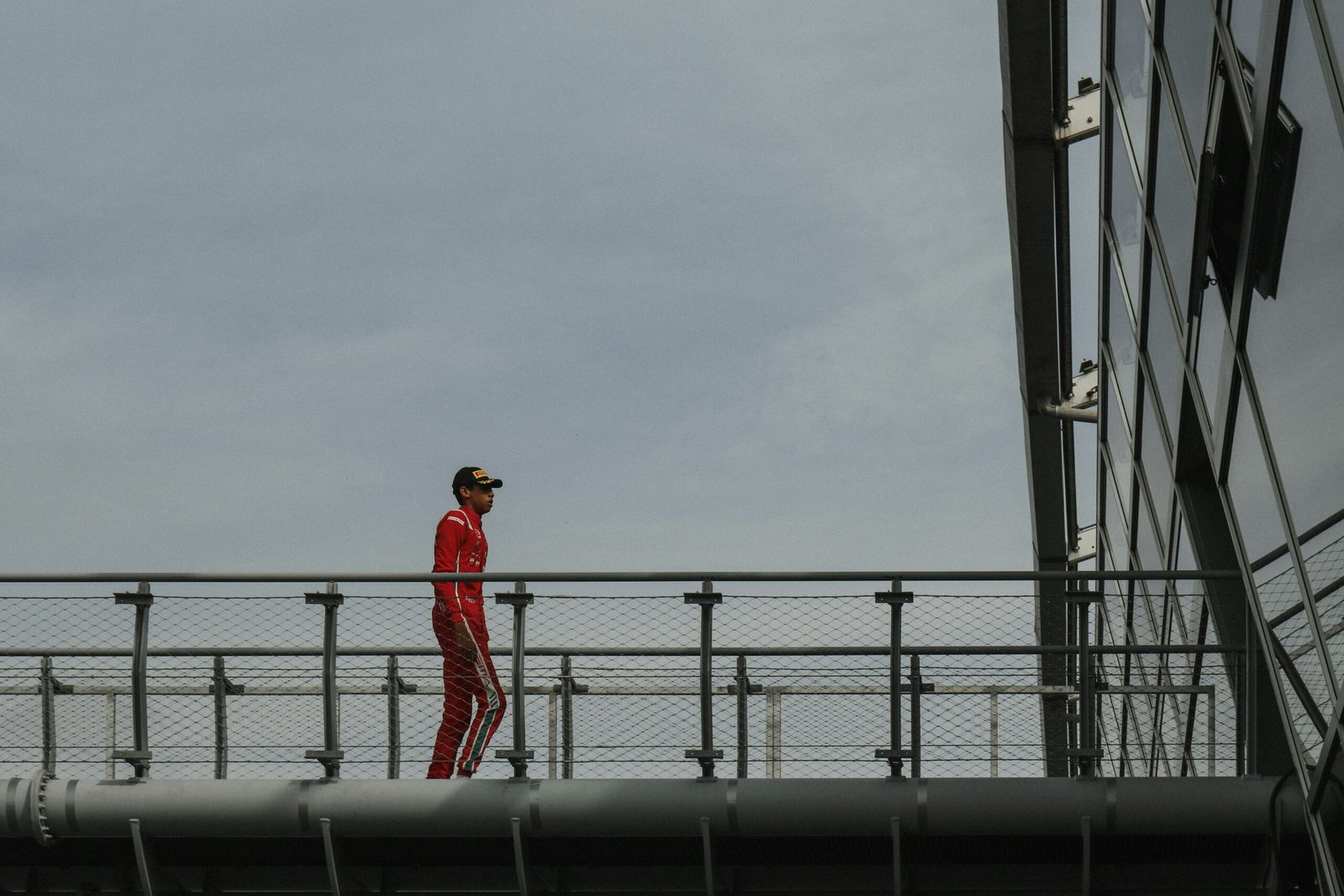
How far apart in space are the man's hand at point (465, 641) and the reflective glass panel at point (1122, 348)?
5663 millimetres

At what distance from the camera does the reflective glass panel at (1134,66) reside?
38.8ft

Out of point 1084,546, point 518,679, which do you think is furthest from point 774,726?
point 1084,546

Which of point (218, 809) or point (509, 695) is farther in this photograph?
point (509, 695)

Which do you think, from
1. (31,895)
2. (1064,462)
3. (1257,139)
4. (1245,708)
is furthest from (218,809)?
(1064,462)

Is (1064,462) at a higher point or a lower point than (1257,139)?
higher

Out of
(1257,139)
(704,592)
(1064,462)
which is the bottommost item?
(704,592)

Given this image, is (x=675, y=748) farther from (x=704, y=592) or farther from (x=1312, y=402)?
(x=1312, y=402)

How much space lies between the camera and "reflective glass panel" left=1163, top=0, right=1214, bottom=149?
31.1ft

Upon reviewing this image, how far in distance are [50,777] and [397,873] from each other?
91.5 inches

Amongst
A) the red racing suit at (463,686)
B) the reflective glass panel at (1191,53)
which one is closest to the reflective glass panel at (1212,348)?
the reflective glass panel at (1191,53)

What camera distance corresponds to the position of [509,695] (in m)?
12.7

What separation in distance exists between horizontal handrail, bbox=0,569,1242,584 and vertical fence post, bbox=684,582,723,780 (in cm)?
11

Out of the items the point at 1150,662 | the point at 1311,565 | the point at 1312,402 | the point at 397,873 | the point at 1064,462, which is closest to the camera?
the point at 1312,402

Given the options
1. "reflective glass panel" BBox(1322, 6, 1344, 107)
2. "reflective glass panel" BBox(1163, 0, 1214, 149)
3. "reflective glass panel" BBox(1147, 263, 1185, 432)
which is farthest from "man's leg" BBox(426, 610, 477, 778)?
"reflective glass panel" BBox(1322, 6, 1344, 107)
